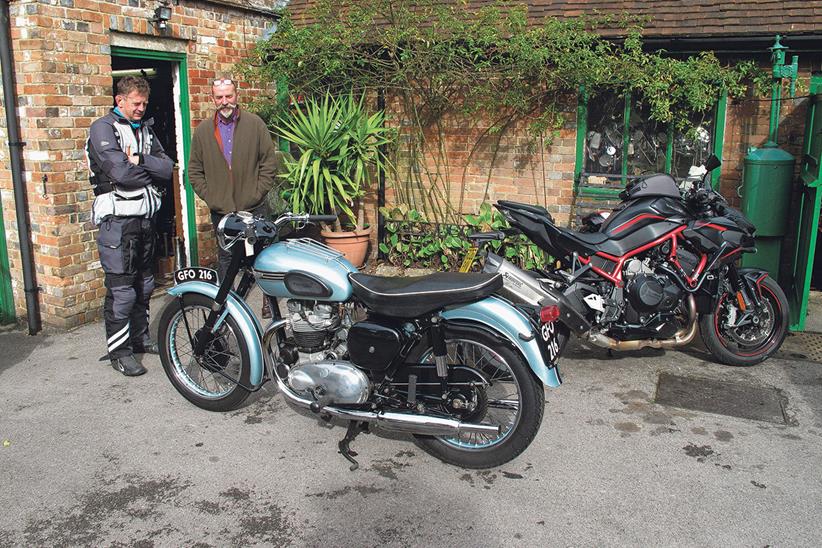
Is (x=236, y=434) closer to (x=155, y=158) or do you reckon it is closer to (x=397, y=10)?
(x=155, y=158)

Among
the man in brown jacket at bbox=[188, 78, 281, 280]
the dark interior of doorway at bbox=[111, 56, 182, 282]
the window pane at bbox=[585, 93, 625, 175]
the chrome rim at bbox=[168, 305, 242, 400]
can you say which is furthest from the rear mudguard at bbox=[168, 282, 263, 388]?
the window pane at bbox=[585, 93, 625, 175]

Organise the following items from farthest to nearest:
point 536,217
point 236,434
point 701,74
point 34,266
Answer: point 701,74 < point 34,266 < point 536,217 < point 236,434

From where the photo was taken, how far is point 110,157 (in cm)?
496

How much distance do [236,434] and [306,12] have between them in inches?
223

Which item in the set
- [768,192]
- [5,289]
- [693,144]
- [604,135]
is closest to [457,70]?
[604,135]

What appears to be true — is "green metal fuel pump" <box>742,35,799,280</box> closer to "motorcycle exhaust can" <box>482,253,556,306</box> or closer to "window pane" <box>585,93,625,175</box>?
"window pane" <box>585,93,625,175</box>

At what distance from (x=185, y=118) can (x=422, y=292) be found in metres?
4.50

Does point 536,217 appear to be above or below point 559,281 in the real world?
above

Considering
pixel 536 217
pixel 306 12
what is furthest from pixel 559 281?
pixel 306 12

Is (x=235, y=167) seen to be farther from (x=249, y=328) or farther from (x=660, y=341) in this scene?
(x=660, y=341)

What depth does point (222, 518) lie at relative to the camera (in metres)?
3.54

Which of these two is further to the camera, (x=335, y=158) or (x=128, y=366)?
(x=335, y=158)

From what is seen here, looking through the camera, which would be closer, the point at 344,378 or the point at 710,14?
the point at 344,378

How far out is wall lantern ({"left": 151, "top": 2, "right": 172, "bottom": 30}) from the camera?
22.2 feet
